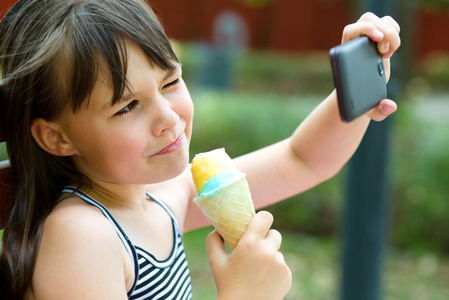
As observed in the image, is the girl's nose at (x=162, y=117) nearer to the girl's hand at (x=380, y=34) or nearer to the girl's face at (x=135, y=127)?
the girl's face at (x=135, y=127)

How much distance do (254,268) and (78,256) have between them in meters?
0.33

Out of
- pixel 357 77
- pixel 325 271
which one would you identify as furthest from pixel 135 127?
pixel 325 271

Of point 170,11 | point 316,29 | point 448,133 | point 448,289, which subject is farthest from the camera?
point 316,29

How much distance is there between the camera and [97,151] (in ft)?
4.11

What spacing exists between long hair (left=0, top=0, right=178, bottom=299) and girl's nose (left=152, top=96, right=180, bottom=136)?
0.08 meters

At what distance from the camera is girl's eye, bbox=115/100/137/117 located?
1.21 metres

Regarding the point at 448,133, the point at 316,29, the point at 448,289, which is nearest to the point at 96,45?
the point at 448,289

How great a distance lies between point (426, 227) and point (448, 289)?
0.69 meters

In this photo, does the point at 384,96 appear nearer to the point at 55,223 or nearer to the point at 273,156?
the point at 273,156

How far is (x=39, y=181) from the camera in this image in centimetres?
133

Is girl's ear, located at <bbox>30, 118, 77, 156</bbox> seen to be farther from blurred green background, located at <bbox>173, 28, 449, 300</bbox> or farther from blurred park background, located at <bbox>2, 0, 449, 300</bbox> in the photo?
blurred green background, located at <bbox>173, 28, 449, 300</bbox>

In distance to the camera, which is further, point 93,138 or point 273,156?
point 273,156

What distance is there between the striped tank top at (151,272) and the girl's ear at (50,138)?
9cm

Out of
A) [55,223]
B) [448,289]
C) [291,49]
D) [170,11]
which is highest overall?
[55,223]
